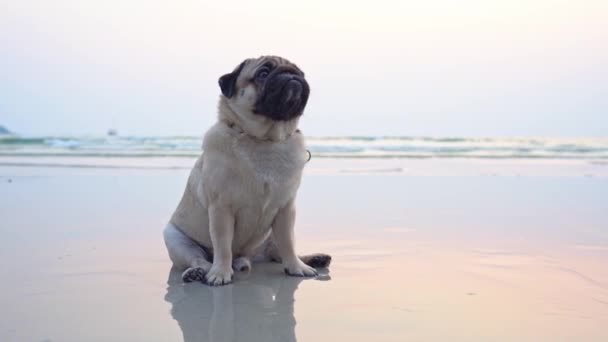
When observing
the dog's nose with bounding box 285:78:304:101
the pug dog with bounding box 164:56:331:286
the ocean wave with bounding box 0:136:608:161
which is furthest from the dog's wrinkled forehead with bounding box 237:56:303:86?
the ocean wave with bounding box 0:136:608:161

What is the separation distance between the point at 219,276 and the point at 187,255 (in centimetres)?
36

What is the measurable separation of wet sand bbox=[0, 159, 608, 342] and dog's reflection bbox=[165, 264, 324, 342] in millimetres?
11

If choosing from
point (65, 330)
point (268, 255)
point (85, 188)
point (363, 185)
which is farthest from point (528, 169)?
point (65, 330)

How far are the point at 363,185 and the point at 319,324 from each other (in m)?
6.65

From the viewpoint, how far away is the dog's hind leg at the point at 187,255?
384 cm

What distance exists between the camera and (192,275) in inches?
150

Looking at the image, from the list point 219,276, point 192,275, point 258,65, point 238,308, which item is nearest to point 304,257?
point 219,276

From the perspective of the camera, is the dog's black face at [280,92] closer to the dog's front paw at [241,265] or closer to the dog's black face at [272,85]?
the dog's black face at [272,85]

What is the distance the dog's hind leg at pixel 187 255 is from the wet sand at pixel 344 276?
11cm

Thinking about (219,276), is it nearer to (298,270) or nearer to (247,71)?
(298,270)

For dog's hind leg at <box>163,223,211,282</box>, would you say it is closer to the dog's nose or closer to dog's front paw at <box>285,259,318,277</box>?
dog's front paw at <box>285,259,318,277</box>

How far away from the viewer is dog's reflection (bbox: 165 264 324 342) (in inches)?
111

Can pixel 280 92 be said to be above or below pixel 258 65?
below

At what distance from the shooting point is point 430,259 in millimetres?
4465
